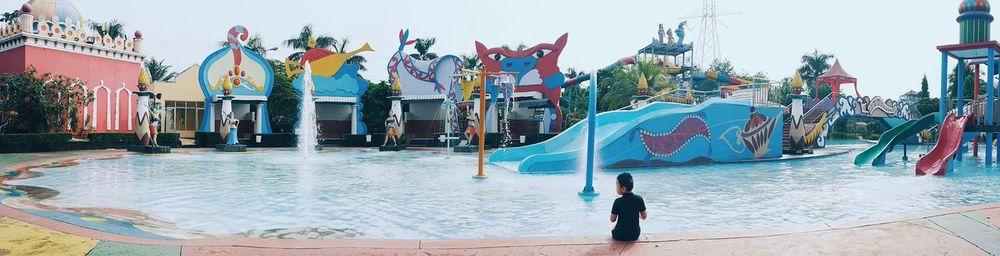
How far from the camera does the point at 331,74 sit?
90.6ft

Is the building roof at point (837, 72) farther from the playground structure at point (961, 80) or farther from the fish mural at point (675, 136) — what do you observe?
the fish mural at point (675, 136)

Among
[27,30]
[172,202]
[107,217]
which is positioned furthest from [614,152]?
[27,30]

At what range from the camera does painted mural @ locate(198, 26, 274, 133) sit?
24.8 meters

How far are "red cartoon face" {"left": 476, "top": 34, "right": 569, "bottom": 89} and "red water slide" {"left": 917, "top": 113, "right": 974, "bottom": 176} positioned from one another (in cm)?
1326

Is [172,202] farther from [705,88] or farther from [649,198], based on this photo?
[705,88]

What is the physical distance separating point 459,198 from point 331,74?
19.9 m

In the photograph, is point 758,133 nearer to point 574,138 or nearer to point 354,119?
point 574,138

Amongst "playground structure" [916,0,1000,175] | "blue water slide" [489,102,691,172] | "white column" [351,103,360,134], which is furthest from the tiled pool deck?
"white column" [351,103,360,134]

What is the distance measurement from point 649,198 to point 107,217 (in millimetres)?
6989

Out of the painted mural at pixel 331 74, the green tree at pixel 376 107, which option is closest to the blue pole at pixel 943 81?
the painted mural at pixel 331 74

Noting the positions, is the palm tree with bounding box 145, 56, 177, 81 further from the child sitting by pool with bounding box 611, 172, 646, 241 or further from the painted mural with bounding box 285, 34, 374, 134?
the child sitting by pool with bounding box 611, 172, 646, 241

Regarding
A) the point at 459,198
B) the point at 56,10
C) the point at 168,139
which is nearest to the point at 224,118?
the point at 168,139

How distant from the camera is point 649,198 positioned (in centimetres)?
942

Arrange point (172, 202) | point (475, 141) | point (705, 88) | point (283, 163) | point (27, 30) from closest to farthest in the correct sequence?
point (172, 202) < point (283, 163) < point (27, 30) < point (475, 141) < point (705, 88)
